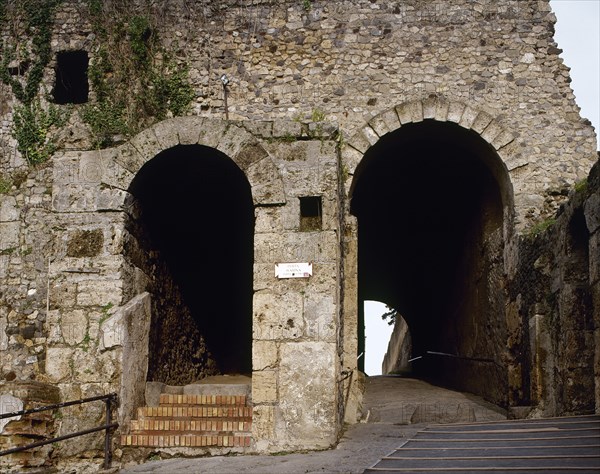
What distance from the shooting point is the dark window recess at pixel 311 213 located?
7.43m

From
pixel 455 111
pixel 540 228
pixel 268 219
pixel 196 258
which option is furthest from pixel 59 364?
pixel 455 111

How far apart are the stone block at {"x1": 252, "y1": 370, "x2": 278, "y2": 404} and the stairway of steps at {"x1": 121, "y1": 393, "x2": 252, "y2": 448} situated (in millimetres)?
301

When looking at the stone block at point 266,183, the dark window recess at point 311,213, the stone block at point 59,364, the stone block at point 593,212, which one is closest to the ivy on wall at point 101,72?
the stone block at point 266,183

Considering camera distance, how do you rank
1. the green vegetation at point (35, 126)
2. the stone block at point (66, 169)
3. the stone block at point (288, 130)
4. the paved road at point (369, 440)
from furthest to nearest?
1. the green vegetation at point (35, 126)
2. the stone block at point (66, 169)
3. the stone block at point (288, 130)
4. the paved road at point (369, 440)

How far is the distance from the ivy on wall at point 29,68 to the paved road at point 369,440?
5797mm

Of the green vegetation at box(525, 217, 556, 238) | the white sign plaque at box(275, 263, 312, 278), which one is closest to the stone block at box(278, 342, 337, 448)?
the white sign plaque at box(275, 263, 312, 278)

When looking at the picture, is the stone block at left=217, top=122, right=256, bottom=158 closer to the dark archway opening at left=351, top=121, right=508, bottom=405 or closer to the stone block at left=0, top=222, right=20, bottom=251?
the stone block at left=0, top=222, right=20, bottom=251

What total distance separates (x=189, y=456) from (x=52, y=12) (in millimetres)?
7391

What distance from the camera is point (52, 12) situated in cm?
1162

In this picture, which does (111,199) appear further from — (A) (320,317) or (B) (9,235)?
(A) (320,317)

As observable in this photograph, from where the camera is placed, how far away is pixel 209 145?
25.0 feet

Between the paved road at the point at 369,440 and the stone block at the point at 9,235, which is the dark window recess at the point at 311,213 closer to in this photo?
the paved road at the point at 369,440

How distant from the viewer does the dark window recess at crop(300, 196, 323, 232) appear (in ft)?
24.4

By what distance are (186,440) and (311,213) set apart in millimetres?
2335
